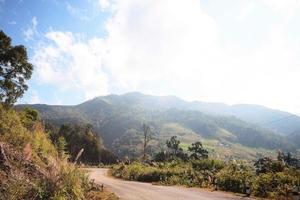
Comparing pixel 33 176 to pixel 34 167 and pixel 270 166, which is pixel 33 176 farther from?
pixel 270 166

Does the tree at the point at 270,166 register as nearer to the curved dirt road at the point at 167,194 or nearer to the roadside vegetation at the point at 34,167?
the curved dirt road at the point at 167,194

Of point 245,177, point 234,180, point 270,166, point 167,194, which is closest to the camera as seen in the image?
point 167,194

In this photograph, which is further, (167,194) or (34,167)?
(167,194)

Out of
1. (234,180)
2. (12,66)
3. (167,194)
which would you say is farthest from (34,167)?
(12,66)

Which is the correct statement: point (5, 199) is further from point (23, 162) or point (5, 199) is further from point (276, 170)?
point (276, 170)

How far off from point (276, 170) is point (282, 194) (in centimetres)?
535

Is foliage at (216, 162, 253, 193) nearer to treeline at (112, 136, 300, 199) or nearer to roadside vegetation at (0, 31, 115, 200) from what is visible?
treeline at (112, 136, 300, 199)

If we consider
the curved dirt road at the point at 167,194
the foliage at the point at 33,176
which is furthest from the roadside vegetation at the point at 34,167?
the curved dirt road at the point at 167,194

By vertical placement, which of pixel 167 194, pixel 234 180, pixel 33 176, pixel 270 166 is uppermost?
pixel 270 166

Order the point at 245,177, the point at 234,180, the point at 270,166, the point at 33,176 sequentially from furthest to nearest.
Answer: the point at 270,166
the point at 234,180
the point at 245,177
the point at 33,176

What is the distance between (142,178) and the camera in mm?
33562

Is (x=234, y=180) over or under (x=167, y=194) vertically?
over

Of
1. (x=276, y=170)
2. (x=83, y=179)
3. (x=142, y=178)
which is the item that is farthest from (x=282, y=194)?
(x=142, y=178)

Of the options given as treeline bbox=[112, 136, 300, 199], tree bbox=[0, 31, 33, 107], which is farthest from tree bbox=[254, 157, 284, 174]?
tree bbox=[0, 31, 33, 107]
